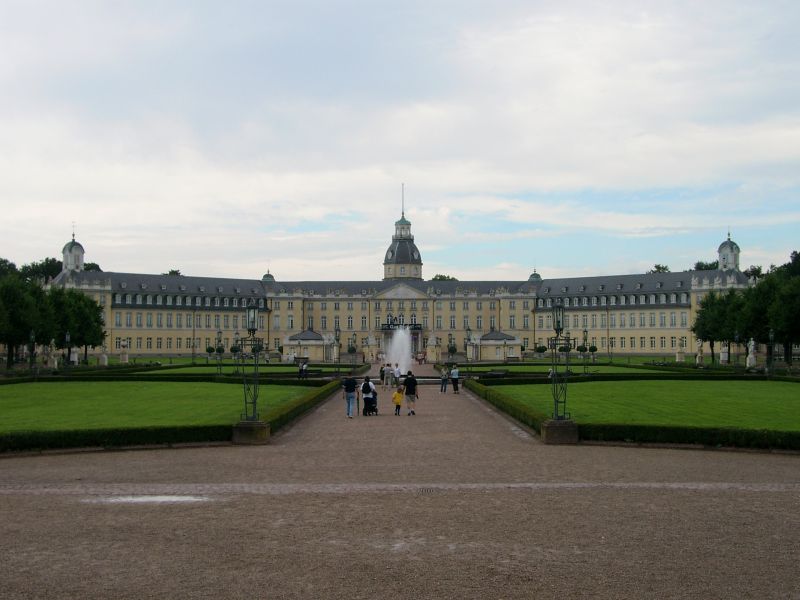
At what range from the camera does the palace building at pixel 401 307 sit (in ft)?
363

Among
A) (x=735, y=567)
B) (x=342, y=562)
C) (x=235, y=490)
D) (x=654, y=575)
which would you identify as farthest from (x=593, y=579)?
(x=235, y=490)

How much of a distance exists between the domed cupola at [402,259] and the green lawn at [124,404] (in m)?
86.9

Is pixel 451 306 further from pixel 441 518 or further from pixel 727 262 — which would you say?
pixel 441 518

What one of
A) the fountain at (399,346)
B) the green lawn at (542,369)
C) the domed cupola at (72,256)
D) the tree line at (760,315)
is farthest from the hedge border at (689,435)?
the domed cupola at (72,256)

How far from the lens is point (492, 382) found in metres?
45.2

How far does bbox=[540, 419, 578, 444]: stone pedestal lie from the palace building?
83280 millimetres

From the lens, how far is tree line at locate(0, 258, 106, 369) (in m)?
59.1

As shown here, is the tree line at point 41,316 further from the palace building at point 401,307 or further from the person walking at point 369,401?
the person walking at point 369,401

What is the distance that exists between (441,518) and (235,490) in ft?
14.0

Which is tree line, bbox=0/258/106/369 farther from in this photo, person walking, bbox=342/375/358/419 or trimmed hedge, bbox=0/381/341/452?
trimmed hedge, bbox=0/381/341/452

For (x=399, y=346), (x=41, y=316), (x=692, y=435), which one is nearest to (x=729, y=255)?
(x=399, y=346)

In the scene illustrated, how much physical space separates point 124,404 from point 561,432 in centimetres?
1666

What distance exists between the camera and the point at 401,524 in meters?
12.5

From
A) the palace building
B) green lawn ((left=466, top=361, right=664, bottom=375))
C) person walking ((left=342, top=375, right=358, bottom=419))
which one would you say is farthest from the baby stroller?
the palace building
